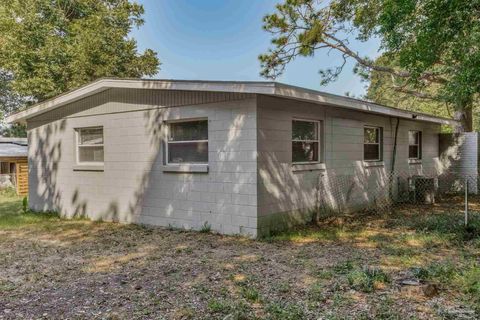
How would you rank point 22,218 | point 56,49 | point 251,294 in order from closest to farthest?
point 251,294, point 22,218, point 56,49

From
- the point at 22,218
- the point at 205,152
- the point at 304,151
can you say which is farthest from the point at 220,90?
the point at 22,218

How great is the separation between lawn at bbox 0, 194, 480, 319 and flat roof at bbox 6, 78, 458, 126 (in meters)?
2.65

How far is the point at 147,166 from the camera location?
8.23m

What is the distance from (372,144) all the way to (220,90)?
18.9ft

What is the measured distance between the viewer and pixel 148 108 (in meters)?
8.16

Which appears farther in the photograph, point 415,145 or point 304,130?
point 415,145

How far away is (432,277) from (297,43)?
1199 centimetres

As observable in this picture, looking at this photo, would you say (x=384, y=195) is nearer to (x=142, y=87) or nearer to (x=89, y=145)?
(x=142, y=87)

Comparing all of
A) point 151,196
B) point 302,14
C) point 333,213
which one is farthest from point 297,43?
point 151,196

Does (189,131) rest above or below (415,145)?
above

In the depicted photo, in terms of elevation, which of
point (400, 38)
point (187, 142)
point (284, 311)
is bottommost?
point (284, 311)

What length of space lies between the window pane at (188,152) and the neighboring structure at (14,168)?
562 inches

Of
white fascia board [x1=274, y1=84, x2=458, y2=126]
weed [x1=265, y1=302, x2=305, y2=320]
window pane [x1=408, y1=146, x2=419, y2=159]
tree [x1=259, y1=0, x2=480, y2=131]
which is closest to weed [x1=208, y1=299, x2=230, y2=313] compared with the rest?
weed [x1=265, y1=302, x2=305, y2=320]

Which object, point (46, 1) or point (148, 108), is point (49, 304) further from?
point (46, 1)
